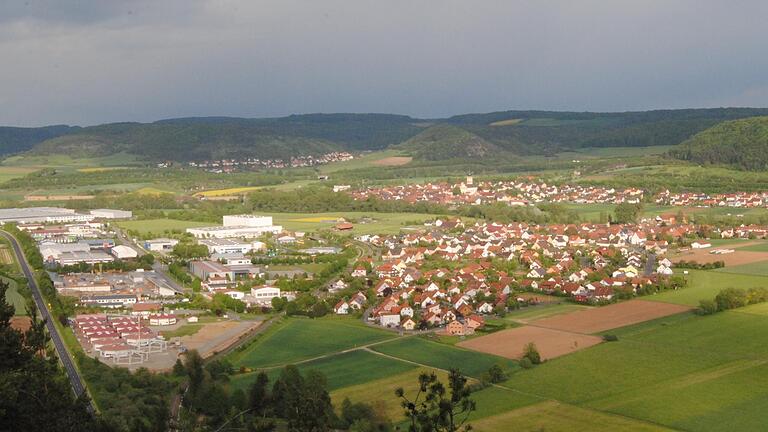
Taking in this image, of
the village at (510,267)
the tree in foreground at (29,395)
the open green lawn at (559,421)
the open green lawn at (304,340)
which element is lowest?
the open green lawn at (304,340)

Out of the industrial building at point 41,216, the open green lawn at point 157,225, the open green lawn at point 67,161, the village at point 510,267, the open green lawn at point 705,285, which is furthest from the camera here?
the open green lawn at point 67,161

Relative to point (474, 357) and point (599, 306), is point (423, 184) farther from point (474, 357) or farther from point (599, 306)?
point (474, 357)

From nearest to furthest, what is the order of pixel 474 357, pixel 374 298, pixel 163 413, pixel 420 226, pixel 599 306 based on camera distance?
pixel 163 413
pixel 474 357
pixel 599 306
pixel 374 298
pixel 420 226

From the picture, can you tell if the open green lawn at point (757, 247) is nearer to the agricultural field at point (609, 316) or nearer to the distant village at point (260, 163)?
the agricultural field at point (609, 316)

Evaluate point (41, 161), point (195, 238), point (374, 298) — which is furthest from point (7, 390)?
point (41, 161)

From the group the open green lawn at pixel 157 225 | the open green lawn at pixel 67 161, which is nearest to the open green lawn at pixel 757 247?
the open green lawn at pixel 157 225

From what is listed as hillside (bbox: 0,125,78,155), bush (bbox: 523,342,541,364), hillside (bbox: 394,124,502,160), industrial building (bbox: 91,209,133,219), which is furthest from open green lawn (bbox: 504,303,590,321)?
hillside (bbox: 0,125,78,155)

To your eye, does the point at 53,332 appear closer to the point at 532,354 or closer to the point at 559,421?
the point at 532,354

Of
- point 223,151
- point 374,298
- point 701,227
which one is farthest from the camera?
point 223,151
